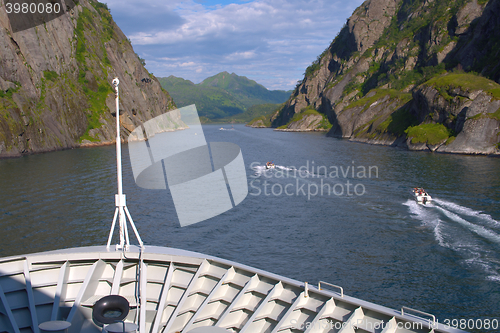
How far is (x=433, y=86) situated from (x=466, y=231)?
66.4 meters

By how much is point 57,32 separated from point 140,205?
8968 cm

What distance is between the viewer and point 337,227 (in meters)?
29.4

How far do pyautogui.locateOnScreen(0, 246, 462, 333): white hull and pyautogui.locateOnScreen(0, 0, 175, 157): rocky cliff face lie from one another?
70.0m

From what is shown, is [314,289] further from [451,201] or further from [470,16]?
[470,16]

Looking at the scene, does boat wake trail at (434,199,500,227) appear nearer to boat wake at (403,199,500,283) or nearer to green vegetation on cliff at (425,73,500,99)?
boat wake at (403,199,500,283)

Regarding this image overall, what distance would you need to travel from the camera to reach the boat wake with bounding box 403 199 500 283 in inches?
839

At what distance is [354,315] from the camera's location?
10.2 meters

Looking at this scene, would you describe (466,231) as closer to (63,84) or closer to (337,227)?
(337,227)

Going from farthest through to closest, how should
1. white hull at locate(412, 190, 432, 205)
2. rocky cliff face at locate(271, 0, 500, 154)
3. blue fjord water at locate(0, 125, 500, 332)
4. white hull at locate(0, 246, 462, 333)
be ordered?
rocky cliff face at locate(271, 0, 500, 154), white hull at locate(412, 190, 432, 205), blue fjord water at locate(0, 125, 500, 332), white hull at locate(0, 246, 462, 333)

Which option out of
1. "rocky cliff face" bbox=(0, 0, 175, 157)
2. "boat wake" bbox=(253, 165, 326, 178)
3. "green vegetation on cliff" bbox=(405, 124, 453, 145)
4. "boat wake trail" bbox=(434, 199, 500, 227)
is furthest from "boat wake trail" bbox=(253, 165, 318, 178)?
"rocky cliff face" bbox=(0, 0, 175, 157)

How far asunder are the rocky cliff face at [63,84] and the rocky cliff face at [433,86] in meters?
82.1

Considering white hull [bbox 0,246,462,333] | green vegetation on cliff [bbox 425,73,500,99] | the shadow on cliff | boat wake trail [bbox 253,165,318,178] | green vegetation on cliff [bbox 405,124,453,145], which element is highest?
the shadow on cliff

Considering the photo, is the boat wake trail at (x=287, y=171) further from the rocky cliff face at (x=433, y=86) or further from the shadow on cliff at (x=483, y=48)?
the shadow on cliff at (x=483, y=48)

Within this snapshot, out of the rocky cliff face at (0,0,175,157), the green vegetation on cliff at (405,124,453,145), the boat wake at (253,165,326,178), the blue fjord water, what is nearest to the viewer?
the blue fjord water
